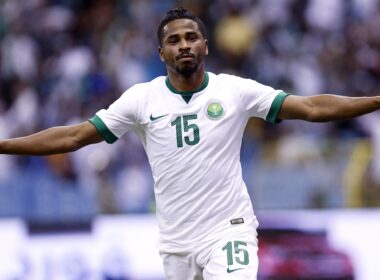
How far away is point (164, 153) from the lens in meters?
8.15

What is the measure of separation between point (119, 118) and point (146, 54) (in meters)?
8.39

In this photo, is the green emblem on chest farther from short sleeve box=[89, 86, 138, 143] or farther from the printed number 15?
short sleeve box=[89, 86, 138, 143]

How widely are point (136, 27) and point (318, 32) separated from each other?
2.55 m

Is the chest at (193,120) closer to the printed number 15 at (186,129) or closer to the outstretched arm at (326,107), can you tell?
the printed number 15 at (186,129)

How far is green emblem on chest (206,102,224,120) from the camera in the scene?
8109 millimetres

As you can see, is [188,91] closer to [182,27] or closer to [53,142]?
[182,27]

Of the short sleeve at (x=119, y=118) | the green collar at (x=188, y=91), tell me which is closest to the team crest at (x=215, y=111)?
the green collar at (x=188, y=91)

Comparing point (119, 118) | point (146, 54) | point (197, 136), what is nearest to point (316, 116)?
point (197, 136)

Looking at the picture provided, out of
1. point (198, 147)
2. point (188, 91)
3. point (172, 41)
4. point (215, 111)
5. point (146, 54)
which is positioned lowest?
point (198, 147)

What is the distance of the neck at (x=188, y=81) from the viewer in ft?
26.9

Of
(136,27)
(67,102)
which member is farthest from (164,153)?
(136,27)

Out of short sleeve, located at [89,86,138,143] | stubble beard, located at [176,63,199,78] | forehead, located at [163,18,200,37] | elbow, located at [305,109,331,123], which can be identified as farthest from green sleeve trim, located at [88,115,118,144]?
elbow, located at [305,109,331,123]

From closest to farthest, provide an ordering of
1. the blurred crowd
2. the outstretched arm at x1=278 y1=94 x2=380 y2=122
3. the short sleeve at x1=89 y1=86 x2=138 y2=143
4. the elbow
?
the outstretched arm at x1=278 y1=94 x2=380 y2=122 < the elbow < the short sleeve at x1=89 y1=86 x2=138 y2=143 < the blurred crowd

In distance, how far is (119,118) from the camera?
8.28 metres
